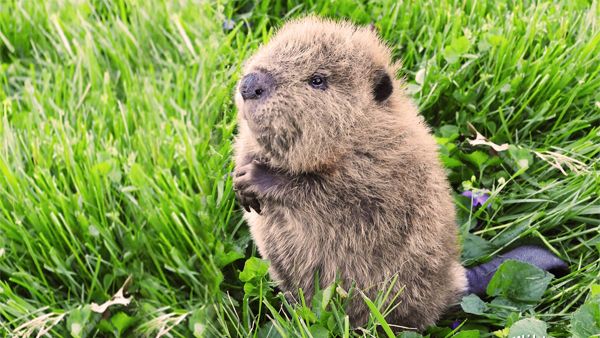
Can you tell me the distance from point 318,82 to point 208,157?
1.06m

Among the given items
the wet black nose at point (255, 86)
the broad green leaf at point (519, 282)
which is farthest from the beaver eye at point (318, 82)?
the broad green leaf at point (519, 282)

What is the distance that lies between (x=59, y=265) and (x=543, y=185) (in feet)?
6.84

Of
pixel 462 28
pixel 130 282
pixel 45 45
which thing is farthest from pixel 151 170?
pixel 462 28

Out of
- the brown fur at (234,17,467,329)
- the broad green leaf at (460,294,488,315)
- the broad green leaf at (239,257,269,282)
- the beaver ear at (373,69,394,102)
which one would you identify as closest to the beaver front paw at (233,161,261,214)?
the brown fur at (234,17,467,329)

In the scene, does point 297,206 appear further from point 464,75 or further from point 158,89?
point 158,89

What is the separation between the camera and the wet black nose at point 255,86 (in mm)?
2432

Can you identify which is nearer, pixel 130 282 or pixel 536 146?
pixel 130 282

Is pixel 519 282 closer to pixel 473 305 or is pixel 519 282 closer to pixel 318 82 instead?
pixel 473 305

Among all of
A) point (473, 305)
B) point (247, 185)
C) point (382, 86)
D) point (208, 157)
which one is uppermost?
point (382, 86)

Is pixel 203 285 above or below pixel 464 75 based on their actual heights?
below

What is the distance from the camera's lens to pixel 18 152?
3410 millimetres

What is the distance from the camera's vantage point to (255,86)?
2432 millimetres

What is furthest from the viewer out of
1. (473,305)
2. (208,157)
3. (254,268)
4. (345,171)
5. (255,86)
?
(208,157)

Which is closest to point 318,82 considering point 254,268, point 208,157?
point 254,268
